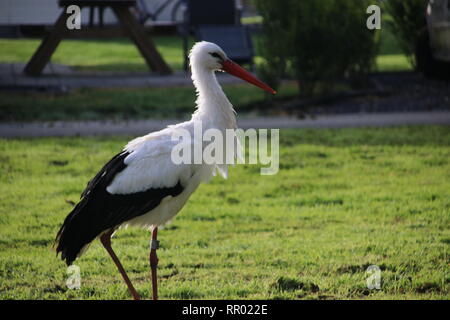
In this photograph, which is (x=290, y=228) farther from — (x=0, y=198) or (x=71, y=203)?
(x=0, y=198)

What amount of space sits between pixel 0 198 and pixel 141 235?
1.91 metres

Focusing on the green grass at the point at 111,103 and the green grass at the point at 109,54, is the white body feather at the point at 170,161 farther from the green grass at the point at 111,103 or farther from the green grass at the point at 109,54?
the green grass at the point at 109,54

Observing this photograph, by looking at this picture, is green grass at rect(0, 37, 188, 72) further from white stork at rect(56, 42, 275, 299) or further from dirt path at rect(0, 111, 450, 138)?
white stork at rect(56, 42, 275, 299)

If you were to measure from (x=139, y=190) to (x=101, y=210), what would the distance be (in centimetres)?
30

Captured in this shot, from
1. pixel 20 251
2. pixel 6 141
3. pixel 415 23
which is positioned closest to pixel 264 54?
pixel 415 23

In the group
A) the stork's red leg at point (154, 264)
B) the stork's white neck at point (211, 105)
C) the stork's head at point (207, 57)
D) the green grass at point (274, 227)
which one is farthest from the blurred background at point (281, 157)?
the stork's head at point (207, 57)

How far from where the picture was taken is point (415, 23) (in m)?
16.0

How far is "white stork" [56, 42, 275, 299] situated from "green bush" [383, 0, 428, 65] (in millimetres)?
10721

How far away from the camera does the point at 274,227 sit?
24.7ft

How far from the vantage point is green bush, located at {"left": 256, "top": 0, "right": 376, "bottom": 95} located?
14016 mm
